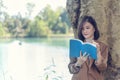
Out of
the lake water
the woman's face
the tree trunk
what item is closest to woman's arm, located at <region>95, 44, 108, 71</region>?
the woman's face

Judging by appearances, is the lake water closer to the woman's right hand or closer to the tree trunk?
the tree trunk

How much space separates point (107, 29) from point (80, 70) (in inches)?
24.2

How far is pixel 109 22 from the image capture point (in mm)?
3393

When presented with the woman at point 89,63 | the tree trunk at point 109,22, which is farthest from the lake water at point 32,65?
the woman at point 89,63

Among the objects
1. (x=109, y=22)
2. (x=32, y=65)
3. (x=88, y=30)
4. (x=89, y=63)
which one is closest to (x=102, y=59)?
(x=89, y=63)

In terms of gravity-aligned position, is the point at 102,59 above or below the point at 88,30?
below

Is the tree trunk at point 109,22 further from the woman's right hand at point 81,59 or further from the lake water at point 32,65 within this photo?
the lake water at point 32,65

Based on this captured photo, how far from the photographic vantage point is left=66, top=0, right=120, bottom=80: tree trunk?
3.33 m

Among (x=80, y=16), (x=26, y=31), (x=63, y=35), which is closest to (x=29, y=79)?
(x=80, y=16)

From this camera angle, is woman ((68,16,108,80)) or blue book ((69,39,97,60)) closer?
blue book ((69,39,97,60))

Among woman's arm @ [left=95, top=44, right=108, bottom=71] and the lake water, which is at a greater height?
woman's arm @ [left=95, top=44, right=108, bottom=71]

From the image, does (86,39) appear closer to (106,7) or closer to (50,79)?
(106,7)

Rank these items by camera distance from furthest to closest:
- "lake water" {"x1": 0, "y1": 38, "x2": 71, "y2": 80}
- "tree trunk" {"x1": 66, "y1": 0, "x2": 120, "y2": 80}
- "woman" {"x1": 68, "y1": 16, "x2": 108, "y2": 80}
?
"lake water" {"x1": 0, "y1": 38, "x2": 71, "y2": 80}
"tree trunk" {"x1": 66, "y1": 0, "x2": 120, "y2": 80}
"woman" {"x1": 68, "y1": 16, "x2": 108, "y2": 80}

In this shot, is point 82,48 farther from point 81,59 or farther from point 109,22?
point 109,22
